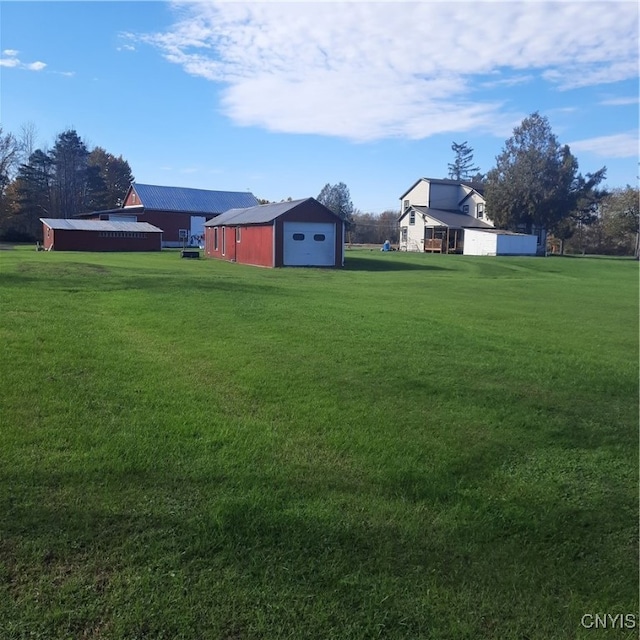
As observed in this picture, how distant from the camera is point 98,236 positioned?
4772 cm

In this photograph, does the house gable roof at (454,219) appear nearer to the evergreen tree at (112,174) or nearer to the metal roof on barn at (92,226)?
the metal roof on barn at (92,226)

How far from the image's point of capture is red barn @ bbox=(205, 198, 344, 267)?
31.6 metres

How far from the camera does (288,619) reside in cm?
324

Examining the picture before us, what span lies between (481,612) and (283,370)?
4.54 metres

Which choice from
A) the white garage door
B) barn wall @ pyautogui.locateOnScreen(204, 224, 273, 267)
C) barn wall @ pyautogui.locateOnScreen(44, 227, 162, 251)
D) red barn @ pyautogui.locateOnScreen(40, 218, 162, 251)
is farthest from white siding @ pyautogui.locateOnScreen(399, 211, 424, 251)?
the white garage door

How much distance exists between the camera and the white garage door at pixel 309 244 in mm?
31969

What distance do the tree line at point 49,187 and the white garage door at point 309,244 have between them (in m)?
44.7

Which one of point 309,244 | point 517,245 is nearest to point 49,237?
point 309,244

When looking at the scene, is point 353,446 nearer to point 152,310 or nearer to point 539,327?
point 152,310

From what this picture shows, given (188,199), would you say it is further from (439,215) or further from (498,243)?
(498,243)

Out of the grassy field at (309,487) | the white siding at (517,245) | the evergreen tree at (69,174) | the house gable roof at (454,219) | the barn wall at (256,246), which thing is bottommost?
the grassy field at (309,487)

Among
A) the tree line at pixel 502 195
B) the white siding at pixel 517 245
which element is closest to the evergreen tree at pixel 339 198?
the tree line at pixel 502 195

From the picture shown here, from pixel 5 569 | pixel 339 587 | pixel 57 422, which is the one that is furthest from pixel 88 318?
pixel 339 587

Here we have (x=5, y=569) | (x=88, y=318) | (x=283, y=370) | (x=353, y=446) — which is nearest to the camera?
(x=5, y=569)
